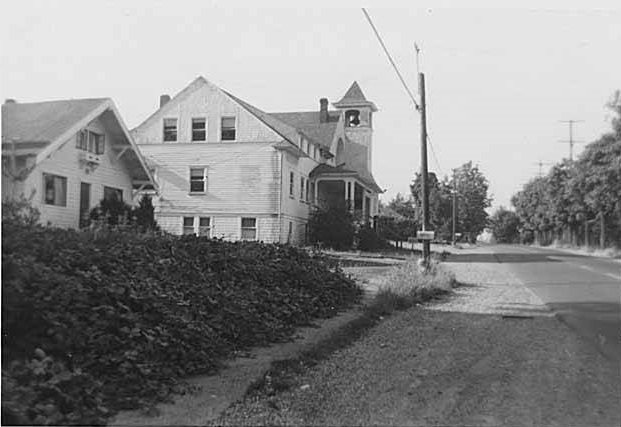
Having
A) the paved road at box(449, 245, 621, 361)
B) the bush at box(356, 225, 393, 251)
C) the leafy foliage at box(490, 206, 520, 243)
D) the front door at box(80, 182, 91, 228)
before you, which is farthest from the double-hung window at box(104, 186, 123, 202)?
the leafy foliage at box(490, 206, 520, 243)

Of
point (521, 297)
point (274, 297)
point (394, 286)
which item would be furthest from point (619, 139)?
point (274, 297)

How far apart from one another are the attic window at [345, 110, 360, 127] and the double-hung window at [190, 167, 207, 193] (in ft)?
10.1

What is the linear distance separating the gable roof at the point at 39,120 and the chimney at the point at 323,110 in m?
3.68

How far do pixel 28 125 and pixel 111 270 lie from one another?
169 centimetres

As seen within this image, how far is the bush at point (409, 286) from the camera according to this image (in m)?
13.0

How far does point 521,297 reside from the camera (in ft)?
52.4

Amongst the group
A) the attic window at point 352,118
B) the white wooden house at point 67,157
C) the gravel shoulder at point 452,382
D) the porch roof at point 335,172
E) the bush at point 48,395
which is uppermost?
the attic window at point 352,118

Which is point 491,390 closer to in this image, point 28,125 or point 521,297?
point 28,125

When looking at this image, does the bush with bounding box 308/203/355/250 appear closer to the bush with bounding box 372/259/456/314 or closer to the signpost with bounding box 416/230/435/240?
the bush with bounding box 372/259/456/314

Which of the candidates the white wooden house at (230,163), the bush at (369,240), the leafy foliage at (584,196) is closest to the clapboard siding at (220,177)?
the white wooden house at (230,163)

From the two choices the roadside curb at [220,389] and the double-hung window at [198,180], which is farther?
the double-hung window at [198,180]

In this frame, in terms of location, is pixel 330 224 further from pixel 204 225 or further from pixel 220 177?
pixel 220 177

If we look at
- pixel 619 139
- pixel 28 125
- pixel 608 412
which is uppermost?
pixel 619 139

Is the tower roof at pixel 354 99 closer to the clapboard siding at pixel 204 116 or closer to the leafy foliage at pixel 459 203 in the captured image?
the clapboard siding at pixel 204 116
